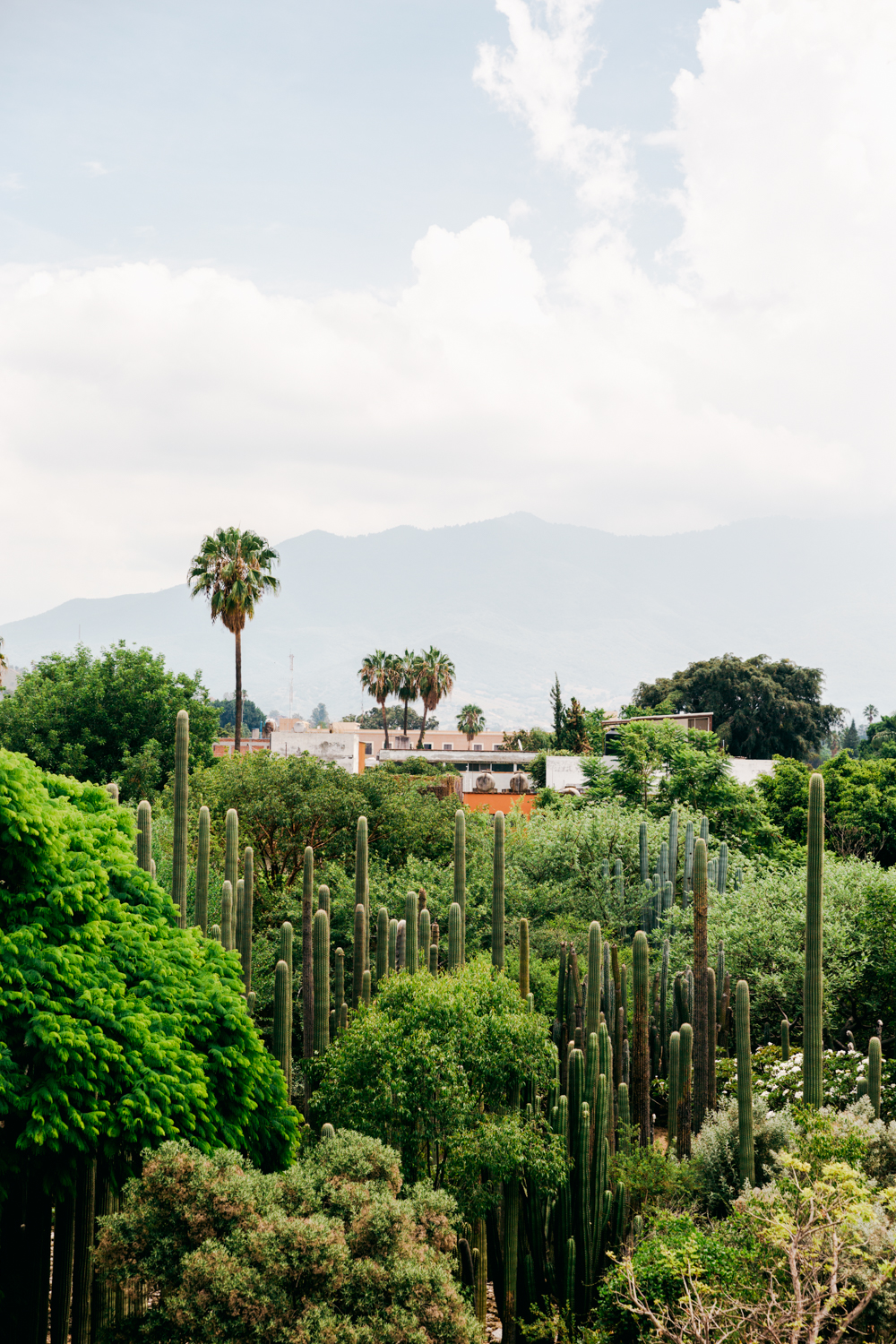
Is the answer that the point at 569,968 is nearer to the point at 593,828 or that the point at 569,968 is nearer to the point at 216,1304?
the point at 216,1304

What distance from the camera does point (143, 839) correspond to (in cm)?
838

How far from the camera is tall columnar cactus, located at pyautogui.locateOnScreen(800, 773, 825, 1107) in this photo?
8852mm

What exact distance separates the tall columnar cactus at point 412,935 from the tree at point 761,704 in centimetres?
3866

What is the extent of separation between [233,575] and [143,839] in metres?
22.8

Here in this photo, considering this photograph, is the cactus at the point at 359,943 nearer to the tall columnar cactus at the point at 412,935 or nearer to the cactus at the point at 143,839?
the tall columnar cactus at the point at 412,935

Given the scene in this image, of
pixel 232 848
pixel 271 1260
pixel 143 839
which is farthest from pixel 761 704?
pixel 271 1260

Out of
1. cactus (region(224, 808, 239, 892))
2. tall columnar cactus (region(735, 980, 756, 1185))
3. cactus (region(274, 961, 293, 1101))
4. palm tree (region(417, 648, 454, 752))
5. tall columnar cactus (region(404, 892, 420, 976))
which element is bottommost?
tall columnar cactus (region(735, 980, 756, 1185))

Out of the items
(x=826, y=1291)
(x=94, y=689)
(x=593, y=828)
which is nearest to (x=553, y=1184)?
(x=826, y=1291)

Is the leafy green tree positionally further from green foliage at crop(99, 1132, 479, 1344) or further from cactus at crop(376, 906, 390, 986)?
green foliage at crop(99, 1132, 479, 1344)

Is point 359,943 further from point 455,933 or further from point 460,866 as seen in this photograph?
point 460,866

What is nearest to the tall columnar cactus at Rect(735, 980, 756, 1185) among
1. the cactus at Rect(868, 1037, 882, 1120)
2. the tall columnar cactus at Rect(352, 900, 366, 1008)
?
the cactus at Rect(868, 1037, 882, 1120)

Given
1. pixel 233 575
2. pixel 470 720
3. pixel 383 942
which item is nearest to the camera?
pixel 383 942

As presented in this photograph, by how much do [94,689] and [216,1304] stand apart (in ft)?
66.8

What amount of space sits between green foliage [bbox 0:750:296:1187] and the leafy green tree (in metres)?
16.2
